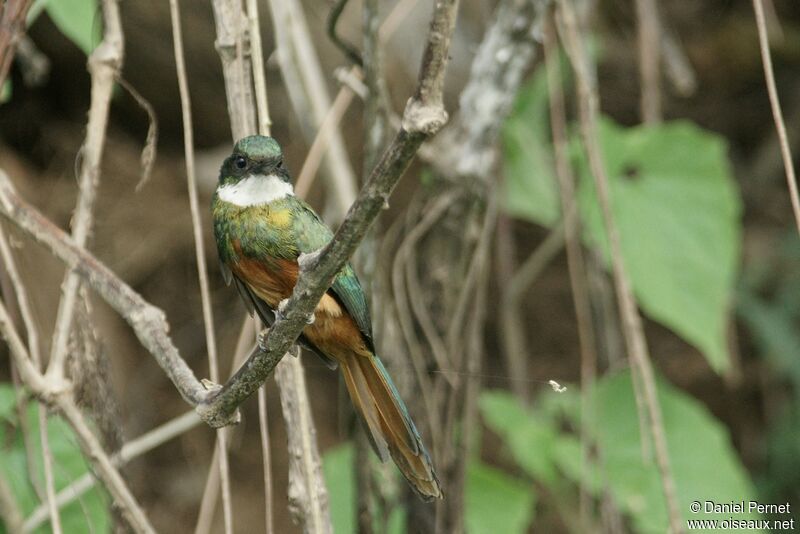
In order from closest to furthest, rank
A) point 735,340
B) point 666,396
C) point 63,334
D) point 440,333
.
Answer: point 63,334, point 440,333, point 666,396, point 735,340

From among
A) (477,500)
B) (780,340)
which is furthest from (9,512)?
(780,340)

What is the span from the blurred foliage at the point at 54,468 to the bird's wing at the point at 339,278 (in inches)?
28.8

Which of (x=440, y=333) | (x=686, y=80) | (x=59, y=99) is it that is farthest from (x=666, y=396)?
(x=59, y=99)

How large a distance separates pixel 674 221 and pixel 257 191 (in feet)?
4.26

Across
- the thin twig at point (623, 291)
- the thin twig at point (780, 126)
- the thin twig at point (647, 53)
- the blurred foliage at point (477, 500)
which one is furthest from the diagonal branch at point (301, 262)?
the thin twig at point (647, 53)

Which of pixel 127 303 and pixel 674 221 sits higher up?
pixel 674 221

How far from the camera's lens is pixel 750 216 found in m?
3.92

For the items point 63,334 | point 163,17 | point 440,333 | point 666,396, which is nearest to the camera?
point 63,334

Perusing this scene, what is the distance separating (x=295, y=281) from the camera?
5.08ft

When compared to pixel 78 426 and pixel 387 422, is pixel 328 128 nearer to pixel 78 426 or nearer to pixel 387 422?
pixel 387 422

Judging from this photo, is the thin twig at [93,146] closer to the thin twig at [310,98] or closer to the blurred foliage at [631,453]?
the thin twig at [310,98]

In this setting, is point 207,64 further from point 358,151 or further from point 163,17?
point 358,151

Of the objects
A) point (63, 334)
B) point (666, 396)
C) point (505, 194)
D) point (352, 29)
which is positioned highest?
point (352, 29)

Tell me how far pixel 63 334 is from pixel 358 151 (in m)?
1.85
